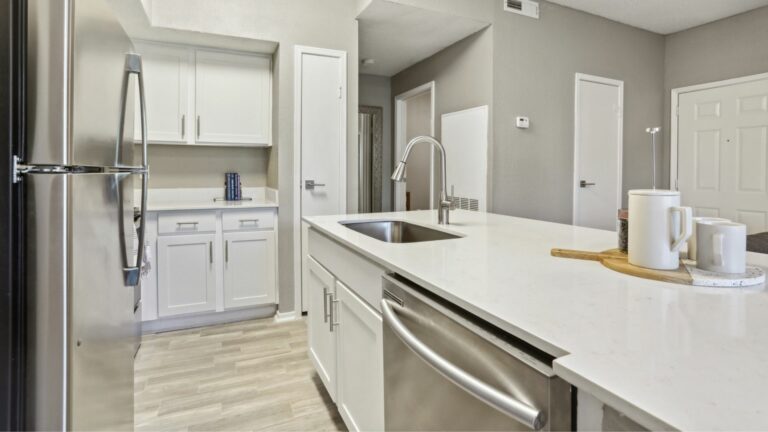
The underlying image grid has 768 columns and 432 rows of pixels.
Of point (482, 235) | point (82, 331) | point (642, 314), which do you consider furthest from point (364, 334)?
point (642, 314)

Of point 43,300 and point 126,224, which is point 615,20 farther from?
point 43,300

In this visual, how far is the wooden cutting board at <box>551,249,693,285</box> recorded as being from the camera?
2.90 feet

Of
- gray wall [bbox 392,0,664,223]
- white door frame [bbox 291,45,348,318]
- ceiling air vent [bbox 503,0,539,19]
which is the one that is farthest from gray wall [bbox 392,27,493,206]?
white door frame [bbox 291,45,348,318]

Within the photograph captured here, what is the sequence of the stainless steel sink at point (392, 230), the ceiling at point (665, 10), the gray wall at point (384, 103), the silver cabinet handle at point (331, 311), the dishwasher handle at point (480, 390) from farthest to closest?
the gray wall at point (384, 103) < the ceiling at point (665, 10) < the stainless steel sink at point (392, 230) < the silver cabinet handle at point (331, 311) < the dishwasher handle at point (480, 390)

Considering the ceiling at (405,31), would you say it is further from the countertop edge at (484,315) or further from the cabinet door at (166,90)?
the countertop edge at (484,315)

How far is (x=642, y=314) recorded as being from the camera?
70cm

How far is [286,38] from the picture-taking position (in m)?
3.19

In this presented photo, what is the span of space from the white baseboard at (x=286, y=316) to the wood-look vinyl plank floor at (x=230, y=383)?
0.18 m

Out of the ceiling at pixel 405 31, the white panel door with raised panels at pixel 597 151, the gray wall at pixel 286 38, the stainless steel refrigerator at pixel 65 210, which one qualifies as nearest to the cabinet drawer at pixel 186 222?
the gray wall at pixel 286 38

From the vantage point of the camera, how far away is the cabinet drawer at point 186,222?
293cm

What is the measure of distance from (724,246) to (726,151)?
14.0ft

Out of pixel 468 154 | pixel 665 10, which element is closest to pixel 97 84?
pixel 468 154

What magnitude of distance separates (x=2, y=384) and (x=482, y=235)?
1416mm

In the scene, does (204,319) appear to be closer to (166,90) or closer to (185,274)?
(185,274)
